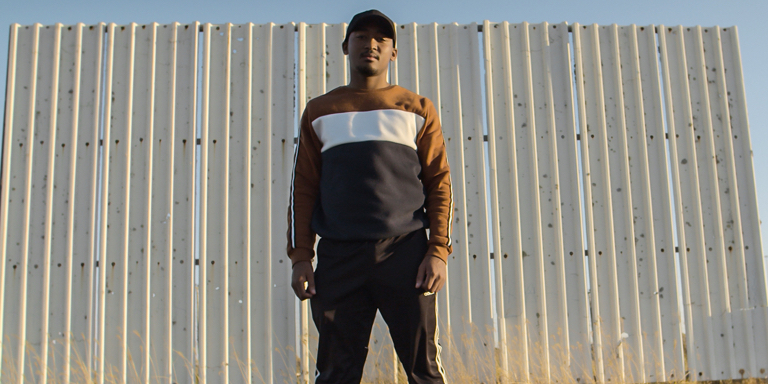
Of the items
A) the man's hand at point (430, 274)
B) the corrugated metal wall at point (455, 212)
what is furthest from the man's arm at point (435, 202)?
the corrugated metal wall at point (455, 212)

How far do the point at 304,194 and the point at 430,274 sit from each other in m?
0.58

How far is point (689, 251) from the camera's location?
3801 mm

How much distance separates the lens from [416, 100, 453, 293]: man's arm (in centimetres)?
187

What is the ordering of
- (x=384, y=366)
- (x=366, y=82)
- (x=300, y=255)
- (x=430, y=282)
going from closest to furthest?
(x=430, y=282)
(x=300, y=255)
(x=366, y=82)
(x=384, y=366)

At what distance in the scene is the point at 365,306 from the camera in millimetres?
1938

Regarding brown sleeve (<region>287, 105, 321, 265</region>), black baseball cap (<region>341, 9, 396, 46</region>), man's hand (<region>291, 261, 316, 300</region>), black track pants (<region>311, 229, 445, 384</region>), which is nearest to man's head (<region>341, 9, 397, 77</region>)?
black baseball cap (<region>341, 9, 396, 46</region>)

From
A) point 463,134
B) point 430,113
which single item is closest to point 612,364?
point 463,134

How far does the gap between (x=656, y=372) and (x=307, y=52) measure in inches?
129

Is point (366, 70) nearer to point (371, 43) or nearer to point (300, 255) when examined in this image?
point (371, 43)

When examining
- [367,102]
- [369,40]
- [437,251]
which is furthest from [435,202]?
[369,40]

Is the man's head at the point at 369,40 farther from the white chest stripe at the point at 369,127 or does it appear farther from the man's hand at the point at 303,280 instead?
the man's hand at the point at 303,280

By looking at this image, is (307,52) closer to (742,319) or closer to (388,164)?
(388,164)

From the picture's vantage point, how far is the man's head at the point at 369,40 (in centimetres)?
203

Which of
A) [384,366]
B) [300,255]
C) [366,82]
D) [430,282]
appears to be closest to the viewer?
[430,282]
